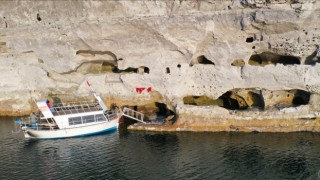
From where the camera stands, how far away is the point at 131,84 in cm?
2891

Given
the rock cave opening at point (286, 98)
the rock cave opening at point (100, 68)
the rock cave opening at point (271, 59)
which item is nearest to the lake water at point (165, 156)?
the rock cave opening at point (286, 98)

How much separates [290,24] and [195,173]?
39.4ft

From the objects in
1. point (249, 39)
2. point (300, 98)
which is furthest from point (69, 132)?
point (300, 98)

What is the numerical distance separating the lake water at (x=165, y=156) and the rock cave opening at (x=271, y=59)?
5.68m

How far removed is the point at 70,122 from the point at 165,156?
827 cm

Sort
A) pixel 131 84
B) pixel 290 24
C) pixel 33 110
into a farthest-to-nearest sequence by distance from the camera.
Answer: pixel 33 110
pixel 131 84
pixel 290 24

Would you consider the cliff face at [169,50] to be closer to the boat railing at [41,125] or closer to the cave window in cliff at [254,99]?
the cave window in cliff at [254,99]

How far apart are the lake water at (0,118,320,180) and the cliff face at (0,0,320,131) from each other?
3203 mm

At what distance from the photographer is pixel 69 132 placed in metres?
26.9

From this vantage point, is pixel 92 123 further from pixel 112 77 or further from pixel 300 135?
pixel 300 135

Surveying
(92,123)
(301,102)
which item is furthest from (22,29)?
(301,102)

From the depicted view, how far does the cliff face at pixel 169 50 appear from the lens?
82.6ft

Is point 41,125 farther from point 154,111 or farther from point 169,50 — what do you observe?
point 169,50

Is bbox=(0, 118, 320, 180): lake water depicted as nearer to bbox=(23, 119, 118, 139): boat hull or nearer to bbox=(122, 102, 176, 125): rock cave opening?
bbox=(23, 119, 118, 139): boat hull
